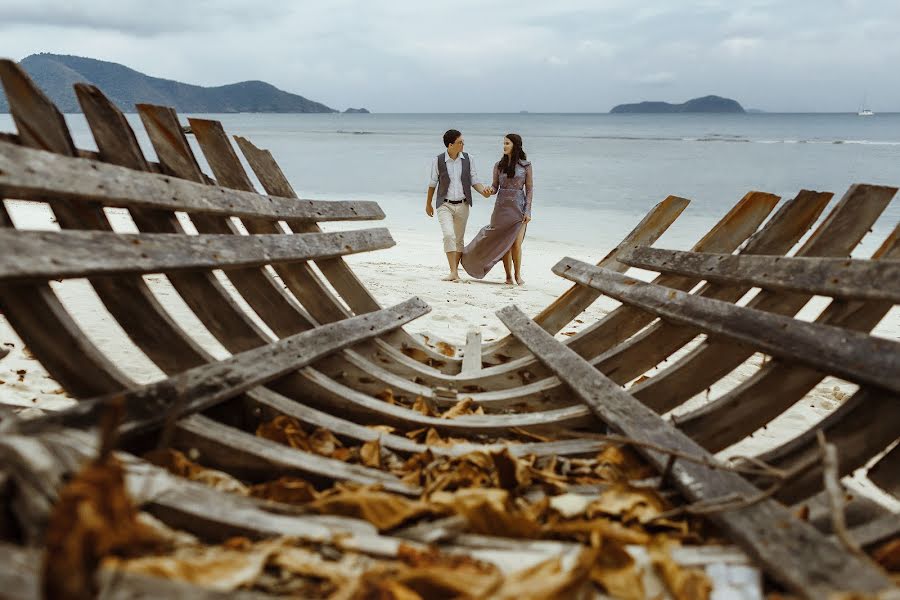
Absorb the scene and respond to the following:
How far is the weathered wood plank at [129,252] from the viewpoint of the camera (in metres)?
1.97

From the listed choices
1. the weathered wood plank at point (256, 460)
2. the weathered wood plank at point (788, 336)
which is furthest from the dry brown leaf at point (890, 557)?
the weathered wood plank at point (256, 460)

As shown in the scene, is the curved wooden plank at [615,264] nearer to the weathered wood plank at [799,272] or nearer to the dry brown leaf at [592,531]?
the weathered wood plank at [799,272]

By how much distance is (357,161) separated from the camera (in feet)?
134

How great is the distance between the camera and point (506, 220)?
9750mm

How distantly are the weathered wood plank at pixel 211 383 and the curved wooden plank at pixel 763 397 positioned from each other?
1.65 m

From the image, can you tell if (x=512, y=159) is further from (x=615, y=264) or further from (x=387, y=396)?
(x=387, y=396)

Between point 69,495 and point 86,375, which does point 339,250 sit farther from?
point 69,495

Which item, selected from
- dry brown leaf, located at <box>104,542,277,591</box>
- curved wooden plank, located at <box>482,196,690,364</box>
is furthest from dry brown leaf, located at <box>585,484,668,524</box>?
curved wooden plank, located at <box>482,196,690,364</box>

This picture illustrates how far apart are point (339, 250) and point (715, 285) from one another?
2.12 meters

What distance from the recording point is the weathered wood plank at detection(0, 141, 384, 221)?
2.17 metres

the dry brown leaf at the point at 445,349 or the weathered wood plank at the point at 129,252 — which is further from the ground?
the weathered wood plank at the point at 129,252

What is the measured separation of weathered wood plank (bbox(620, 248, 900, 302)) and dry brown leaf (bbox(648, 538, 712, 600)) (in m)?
1.28

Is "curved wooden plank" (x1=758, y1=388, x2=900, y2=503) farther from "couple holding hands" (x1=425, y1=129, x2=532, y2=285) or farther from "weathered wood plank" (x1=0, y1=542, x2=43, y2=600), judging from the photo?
"couple holding hands" (x1=425, y1=129, x2=532, y2=285)

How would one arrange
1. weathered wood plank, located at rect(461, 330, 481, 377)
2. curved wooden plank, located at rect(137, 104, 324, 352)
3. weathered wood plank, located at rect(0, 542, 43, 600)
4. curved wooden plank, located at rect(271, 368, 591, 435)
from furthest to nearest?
weathered wood plank, located at rect(461, 330, 481, 377) → curved wooden plank, located at rect(137, 104, 324, 352) → curved wooden plank, located at rect(271, 368, 591, 435) → weathered wood plank, located at rect(0, 542, 43, 600)
